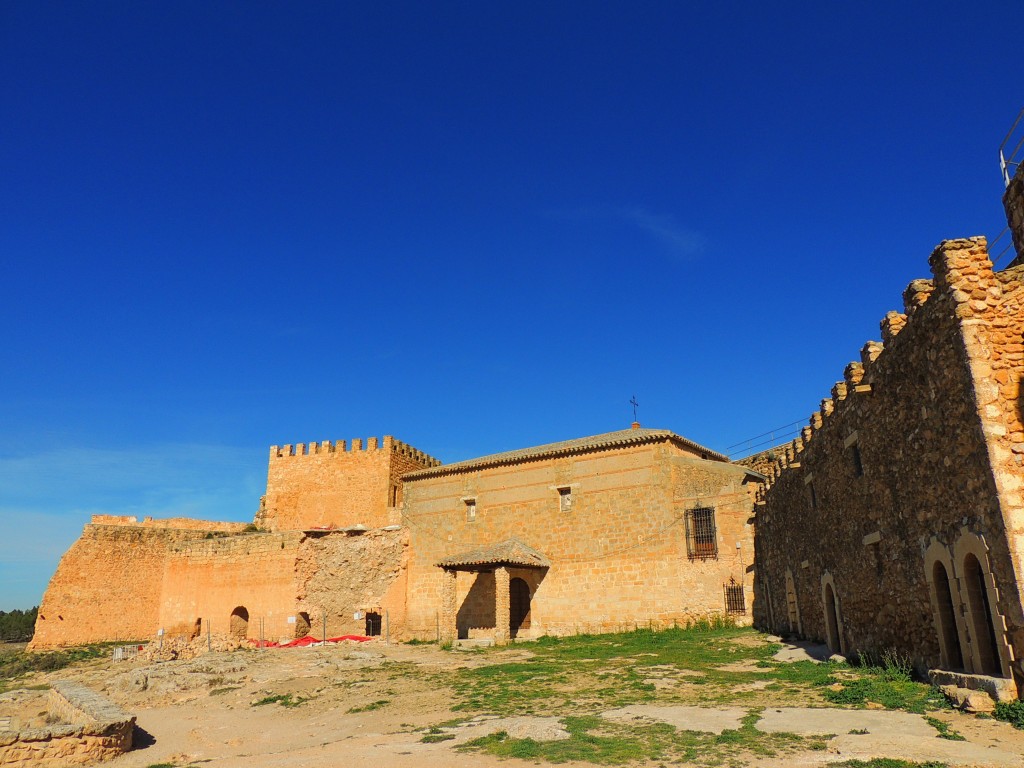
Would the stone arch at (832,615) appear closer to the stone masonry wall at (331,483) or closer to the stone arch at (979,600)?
the stone arch at (979,600)

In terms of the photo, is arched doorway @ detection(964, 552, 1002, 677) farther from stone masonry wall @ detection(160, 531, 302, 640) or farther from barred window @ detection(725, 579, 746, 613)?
stone masonry wall @ detection(160, 531, 302, 640)

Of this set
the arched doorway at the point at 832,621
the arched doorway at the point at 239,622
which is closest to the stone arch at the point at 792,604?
the arched doorway at the point at 832,621

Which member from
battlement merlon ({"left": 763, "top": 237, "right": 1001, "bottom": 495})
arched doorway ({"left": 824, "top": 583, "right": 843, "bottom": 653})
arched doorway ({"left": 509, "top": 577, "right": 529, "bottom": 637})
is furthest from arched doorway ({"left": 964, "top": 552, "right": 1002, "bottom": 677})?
arched doorway ({"left": 509, "top": 577, "right": 529, "bottom": 637})

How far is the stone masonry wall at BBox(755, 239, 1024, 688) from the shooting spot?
22.7ft

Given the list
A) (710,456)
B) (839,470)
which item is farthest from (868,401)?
(710,456)

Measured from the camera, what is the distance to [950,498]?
7754mm

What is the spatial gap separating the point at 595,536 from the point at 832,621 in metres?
13.2

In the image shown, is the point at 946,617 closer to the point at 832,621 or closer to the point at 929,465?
the point at 929,465

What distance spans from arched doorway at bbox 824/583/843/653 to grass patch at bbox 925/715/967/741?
19.6 feet

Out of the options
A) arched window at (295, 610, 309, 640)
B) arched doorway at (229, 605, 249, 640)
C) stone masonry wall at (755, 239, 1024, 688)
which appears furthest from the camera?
arched doorway at (229, 605, 249, 640)

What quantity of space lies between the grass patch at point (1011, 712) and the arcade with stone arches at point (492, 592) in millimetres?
17171

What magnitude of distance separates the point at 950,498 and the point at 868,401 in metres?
2.63

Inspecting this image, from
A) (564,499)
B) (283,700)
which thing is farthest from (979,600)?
(564,499)

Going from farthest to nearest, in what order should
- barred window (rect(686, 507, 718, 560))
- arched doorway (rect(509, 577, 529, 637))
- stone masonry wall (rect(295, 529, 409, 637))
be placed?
stone masonry wall (rect(295, 529, 409, 637)) → arched doorway (rect(509, 577, 529, 637)) → barred window (rect(686, 507, 718, 560))
